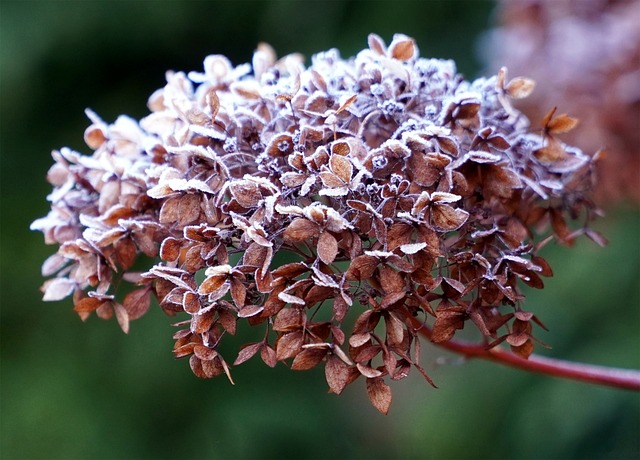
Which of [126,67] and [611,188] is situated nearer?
[611,188]

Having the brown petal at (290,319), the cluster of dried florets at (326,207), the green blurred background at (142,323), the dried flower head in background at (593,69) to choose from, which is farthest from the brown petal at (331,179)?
the green blurred background at (142,323)

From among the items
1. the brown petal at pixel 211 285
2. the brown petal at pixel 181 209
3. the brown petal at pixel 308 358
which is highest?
the brown petal at pixel 181 209

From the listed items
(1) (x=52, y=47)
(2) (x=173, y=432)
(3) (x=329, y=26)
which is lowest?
(2) (x=173, y=432)

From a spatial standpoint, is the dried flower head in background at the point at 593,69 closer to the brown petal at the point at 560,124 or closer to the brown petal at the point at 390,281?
the brown petal at the point at 560,124

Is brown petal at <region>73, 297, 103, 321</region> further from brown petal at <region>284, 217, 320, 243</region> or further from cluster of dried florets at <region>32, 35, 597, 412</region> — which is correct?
brown petal at <region>284, 217, 320, 243</region>

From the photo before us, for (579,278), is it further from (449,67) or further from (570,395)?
(449,67)

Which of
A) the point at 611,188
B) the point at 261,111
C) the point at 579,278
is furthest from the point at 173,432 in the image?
the point at 261,111

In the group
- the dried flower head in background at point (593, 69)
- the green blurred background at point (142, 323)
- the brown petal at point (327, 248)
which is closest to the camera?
the brown petal at point (327, 248)

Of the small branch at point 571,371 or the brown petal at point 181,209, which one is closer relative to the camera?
the brown petal at point 181,209
